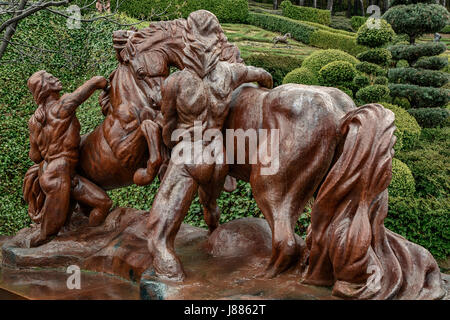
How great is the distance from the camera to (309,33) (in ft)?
62.5

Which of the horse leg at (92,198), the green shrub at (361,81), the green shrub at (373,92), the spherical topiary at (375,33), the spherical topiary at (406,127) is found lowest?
the spherical topiary at (406,127)

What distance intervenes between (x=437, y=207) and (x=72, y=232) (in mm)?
4674

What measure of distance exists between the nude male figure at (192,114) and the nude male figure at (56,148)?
0.93 metres

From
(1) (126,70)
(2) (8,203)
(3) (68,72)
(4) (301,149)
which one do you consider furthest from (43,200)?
(3) (68,72)

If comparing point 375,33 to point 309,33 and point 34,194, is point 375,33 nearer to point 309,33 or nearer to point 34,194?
point 34,194

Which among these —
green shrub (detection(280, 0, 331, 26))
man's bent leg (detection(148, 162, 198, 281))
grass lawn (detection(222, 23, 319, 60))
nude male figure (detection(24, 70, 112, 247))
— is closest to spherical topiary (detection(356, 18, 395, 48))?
grass lawn (detection(222, 23, 319, 60))

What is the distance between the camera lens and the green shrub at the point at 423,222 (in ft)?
21.1

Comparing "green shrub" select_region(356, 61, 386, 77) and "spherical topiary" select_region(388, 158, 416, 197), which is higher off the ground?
"green shrub" select_region(356, 61, 386, 77)

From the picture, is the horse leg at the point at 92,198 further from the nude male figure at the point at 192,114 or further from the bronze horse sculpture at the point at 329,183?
the nude male figure at the point at 192,114

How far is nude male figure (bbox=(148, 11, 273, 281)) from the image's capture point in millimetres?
3500

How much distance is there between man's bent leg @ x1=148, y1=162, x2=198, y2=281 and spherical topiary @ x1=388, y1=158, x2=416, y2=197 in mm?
4647

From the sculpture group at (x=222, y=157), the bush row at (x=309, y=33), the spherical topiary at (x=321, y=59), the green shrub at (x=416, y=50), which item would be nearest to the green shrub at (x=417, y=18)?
the green shrub at (x=416, y=50)

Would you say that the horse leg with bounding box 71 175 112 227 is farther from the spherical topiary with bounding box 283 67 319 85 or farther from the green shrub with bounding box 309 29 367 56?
the green shrub with bounding box 309 29 367 56

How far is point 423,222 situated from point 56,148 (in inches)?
185
